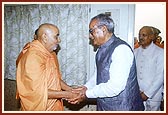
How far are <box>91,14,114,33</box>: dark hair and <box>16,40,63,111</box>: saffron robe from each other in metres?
0.36

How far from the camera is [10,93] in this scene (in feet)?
7.41

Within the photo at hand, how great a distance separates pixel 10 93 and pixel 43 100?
0.74 feet

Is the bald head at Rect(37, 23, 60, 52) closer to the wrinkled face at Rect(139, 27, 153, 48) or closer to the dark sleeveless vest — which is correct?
the dark sleeveless vest

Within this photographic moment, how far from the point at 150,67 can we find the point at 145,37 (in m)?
0.20

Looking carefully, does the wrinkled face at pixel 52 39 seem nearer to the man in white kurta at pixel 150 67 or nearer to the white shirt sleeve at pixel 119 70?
the white shirt sleeve at pixel 119 70

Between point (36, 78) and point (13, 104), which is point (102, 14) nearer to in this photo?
point (36, 78)

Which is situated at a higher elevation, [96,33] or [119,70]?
[96,33]

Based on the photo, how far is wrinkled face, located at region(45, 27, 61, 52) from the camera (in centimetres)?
223

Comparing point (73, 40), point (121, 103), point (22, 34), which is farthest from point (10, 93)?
point (121, 103)

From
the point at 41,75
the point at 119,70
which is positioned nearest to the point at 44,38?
the point at 41,75

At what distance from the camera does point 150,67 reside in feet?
7.37

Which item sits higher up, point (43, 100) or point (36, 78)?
point (36, 78)

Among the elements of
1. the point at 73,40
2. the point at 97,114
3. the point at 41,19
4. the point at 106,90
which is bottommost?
the point at 97,114

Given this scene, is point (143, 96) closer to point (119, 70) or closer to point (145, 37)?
point (119, 70)
